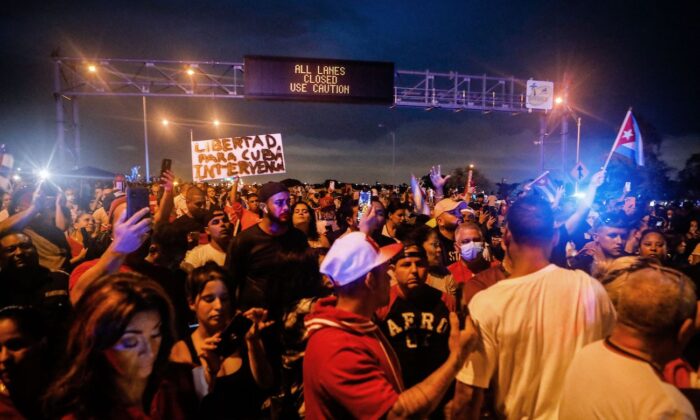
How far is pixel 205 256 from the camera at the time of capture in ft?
18.5

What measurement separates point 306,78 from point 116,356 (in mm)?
16788

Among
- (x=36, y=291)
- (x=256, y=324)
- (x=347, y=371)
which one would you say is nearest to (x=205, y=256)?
(x=36, y=291)

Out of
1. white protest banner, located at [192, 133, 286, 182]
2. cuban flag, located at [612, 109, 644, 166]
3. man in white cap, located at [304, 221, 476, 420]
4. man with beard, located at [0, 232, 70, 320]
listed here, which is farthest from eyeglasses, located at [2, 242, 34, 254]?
cuban flag, located at [612, 109, 644, 166]

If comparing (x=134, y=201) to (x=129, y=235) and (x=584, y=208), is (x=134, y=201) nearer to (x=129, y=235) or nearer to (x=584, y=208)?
(x=129, y=235)

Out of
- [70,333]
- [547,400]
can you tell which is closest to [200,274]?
[70,333]

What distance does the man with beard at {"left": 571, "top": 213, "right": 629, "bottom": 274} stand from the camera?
5.35m

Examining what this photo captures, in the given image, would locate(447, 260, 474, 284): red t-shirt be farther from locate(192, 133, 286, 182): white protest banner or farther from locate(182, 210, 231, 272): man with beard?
locate(192, 133, 286, 182): white protest banner

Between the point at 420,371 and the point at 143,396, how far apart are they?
198 cm

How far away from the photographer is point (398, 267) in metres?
3.65

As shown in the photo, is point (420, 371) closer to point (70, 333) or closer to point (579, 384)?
point (579, 384)

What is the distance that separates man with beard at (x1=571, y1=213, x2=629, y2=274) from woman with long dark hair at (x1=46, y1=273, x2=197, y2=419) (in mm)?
5014

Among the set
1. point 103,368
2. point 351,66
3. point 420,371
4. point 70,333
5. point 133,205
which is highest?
point 351,66

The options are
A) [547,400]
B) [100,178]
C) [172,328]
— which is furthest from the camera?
[100,178]

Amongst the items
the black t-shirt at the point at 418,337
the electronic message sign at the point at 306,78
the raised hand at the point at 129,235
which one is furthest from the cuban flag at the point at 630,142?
the electronic message sign at the point at 306,78
